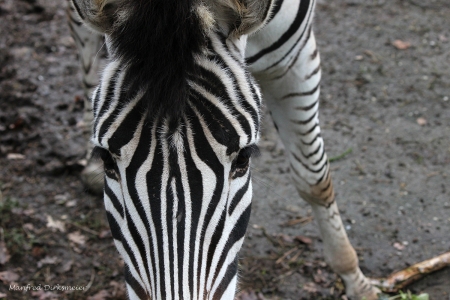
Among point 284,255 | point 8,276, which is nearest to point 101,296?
point 8,276

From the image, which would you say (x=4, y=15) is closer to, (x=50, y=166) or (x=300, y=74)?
(x=50, y=166)

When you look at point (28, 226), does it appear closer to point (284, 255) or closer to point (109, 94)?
point (284, 255)

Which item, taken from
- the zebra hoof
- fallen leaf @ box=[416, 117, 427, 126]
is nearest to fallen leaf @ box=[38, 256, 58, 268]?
the zebra hoof

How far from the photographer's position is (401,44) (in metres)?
8.43

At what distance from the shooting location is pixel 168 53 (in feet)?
7.85

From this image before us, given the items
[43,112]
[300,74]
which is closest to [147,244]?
[300,74]

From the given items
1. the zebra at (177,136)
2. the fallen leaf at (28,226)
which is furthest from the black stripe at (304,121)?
the fallen leaf at (28,226)

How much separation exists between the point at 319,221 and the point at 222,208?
2.67 metres

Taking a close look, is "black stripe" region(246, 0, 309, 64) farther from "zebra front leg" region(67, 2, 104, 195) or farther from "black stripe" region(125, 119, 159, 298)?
"zebra front leg" region(67, 2, 104, 195)

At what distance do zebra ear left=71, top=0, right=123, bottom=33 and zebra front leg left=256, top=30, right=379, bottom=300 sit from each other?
158 cm

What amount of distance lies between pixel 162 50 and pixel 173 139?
40 centimetres

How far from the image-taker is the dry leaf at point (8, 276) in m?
5.05

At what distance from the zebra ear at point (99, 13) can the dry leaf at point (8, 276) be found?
129 inches

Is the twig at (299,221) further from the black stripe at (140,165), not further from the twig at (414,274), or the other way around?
the black stripe at (140,165)
